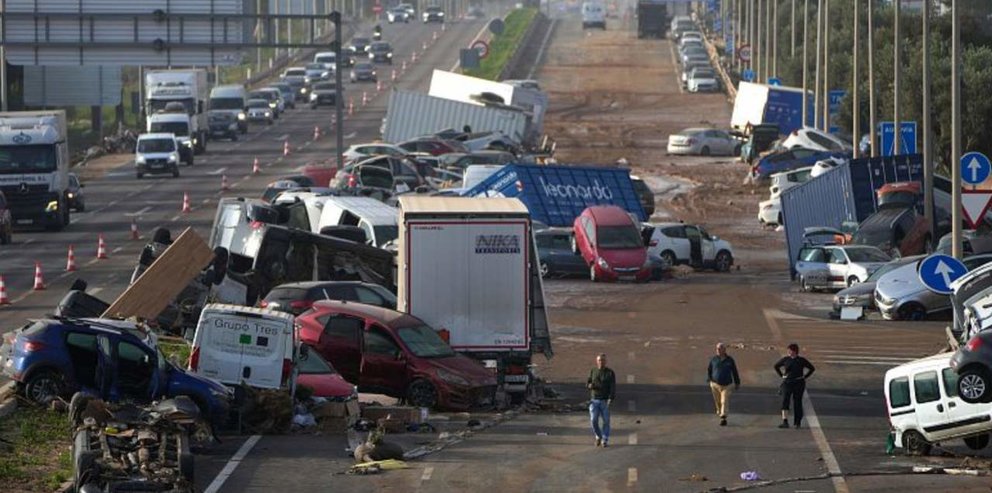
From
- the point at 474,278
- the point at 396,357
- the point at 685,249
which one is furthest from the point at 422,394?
the point at 685,249

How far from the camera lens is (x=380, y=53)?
433 ft

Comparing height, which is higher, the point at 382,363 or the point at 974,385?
the point at 974,385

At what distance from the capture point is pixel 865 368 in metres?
34.0

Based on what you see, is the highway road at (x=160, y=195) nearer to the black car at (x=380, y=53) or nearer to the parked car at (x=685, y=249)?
the black car at (x=380, y=53)

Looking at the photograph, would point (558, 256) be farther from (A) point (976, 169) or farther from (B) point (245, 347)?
(B) point (245, 347)

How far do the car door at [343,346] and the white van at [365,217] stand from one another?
12921mm

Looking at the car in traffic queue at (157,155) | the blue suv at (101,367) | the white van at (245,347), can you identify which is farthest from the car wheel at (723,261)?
the car in traffic queue at (157,155)

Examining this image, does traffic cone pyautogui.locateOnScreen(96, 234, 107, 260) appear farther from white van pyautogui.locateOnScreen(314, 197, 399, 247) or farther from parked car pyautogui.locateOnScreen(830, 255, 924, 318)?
parked car pyautogui.locateOnScreen(830, 255, 924, 318)

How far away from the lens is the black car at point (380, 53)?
431 ft

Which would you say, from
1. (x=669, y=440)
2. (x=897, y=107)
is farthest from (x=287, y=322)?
(x=897, y=107)

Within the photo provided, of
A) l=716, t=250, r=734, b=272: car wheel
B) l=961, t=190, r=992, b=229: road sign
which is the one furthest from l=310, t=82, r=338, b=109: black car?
l=961, t=190, r=992, b=229: road sign

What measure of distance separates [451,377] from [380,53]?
341 ft

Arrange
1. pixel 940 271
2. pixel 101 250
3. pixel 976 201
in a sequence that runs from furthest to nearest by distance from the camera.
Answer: pixel 101 250 < pixel 976 201 < pixel 940 271

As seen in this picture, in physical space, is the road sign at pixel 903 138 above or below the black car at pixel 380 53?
below
